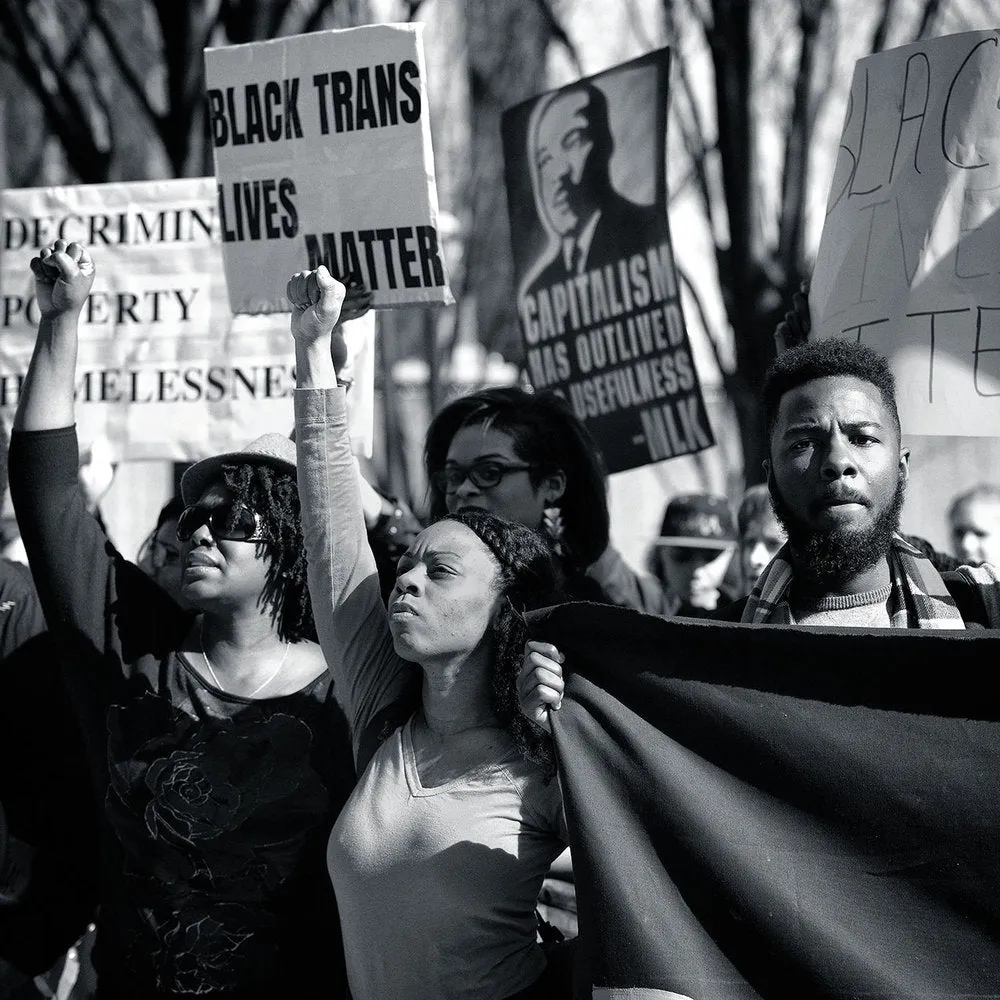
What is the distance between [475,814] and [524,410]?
133cm

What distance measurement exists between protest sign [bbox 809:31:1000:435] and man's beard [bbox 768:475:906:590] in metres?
0.77

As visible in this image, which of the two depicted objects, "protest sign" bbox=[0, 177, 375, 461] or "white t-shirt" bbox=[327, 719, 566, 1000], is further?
"protest sign" bbox=[0, 177, 375, 461]

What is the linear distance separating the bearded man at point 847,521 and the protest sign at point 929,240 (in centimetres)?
67

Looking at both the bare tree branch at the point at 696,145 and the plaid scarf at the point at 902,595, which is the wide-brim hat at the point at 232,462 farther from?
the bare tree branch at the point at 696,145

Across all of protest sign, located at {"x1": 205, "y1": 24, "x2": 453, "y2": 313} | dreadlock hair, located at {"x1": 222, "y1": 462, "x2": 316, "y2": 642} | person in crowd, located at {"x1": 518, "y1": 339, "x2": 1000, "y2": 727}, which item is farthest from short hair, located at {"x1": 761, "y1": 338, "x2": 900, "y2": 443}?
protest sign, located at {"x1": 205, "y1": 24, "x2": 453, "y2": 313}

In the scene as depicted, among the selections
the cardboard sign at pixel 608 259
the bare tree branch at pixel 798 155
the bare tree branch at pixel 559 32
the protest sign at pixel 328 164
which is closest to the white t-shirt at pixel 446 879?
the protest sign at pixel 328 164

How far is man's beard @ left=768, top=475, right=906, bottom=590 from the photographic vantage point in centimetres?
239

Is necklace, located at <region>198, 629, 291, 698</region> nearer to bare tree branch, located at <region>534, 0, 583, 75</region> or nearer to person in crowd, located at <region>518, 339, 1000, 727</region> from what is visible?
person in crowd, located at <region>518, 339, 1000, 727</region>

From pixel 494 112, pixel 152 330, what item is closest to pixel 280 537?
pixel 152 330

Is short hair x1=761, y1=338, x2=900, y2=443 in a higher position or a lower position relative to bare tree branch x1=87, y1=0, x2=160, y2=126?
lower

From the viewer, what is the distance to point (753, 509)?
477 cm

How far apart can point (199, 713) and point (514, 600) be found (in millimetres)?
701

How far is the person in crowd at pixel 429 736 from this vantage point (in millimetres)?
2258

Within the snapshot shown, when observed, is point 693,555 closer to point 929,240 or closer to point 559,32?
point 929,240
